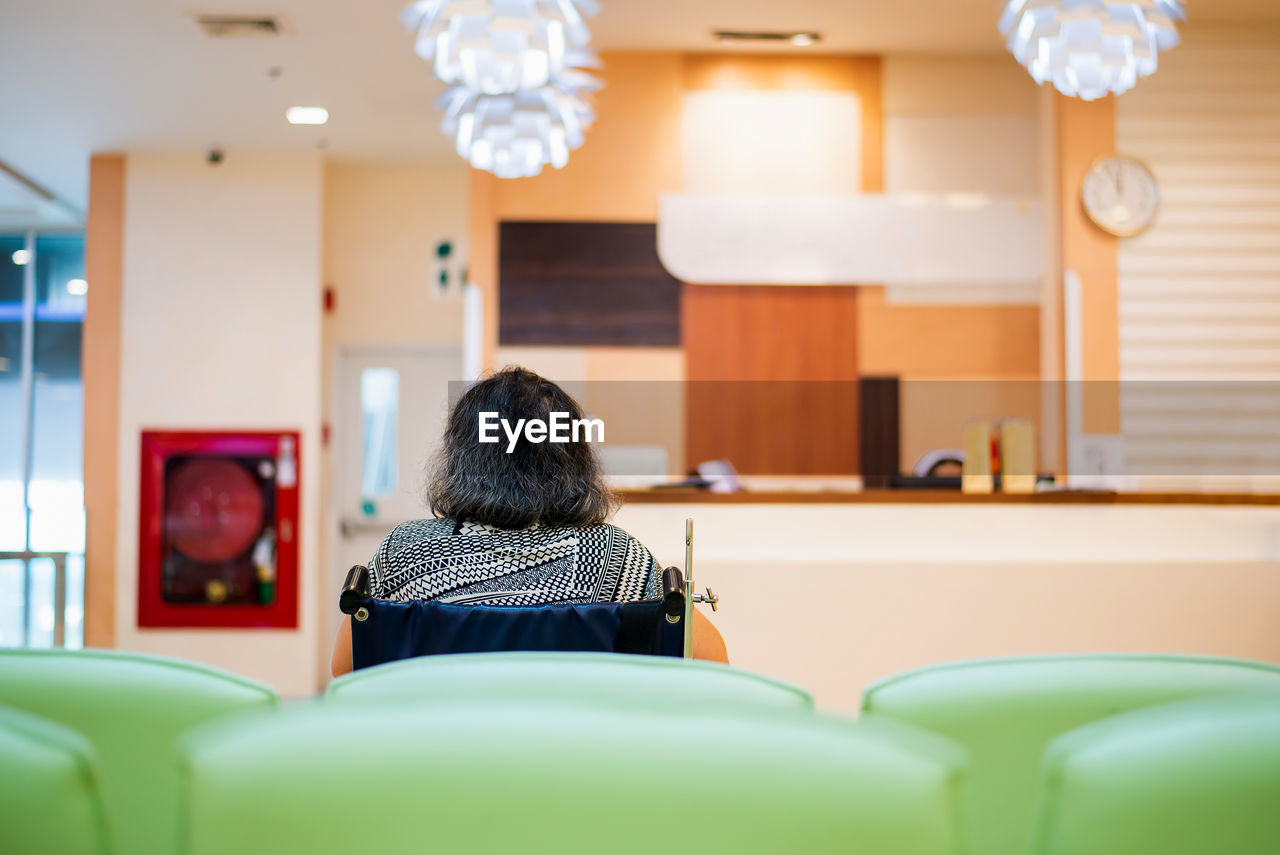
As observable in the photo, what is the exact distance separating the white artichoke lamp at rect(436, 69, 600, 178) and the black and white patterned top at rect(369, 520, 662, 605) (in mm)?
2335

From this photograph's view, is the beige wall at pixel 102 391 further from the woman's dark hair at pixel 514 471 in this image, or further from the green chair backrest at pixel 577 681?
the green chair backrest at pixel 577 681

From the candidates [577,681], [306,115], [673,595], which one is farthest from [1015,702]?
[306,115]

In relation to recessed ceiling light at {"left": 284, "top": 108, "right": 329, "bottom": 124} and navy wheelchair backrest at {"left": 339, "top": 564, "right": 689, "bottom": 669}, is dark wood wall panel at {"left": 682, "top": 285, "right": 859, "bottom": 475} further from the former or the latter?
navy wheelchair backrest at {"left": 339, "top": 564, "right": 689, "bottom": 669}

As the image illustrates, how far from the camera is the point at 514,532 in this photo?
1.53m

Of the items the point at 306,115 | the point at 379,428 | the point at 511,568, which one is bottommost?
the point at 511,568

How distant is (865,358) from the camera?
5105mm

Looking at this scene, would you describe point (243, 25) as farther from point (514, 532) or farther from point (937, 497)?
point (514, 532)

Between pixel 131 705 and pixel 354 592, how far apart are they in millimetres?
926

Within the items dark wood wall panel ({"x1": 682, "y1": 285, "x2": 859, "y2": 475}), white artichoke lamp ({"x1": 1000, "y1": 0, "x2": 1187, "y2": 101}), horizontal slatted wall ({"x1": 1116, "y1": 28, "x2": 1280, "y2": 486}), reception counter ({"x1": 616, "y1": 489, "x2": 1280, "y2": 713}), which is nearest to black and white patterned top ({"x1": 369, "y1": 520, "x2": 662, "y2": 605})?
reception counter ({"x1": 616, "y1": 489, "x2": 1280, "y2": 713})

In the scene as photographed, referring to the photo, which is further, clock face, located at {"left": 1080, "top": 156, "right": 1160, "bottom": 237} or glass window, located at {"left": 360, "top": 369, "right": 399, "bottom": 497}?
glass window, located at {"left": 360, "top": 369, "right": 399, "bottom": 497}

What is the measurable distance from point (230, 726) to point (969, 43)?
17.1 ft

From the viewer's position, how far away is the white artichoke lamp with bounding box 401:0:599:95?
2.81m

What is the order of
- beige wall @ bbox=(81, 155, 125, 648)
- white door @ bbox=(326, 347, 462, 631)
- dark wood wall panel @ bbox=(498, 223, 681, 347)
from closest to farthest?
dark wood wall panel @ bbox=(498, 223, 681, 347)
beige wall @ bbox=(81, 155, 125, 648)
white door @ bbox=(326, 347, 462, 631)

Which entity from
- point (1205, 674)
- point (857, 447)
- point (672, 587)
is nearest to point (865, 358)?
point (857, 447)
